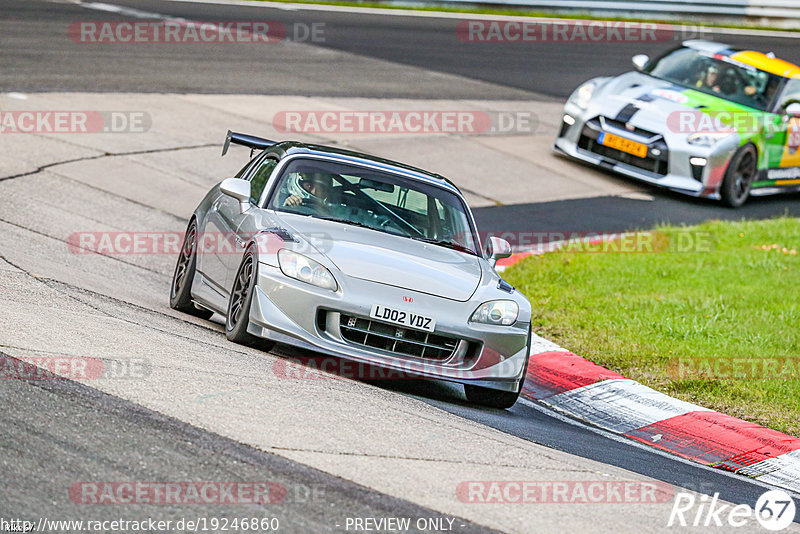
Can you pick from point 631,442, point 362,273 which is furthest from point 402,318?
point 631,442

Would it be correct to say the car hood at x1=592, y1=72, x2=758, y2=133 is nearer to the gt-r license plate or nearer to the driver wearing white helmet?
the driver wearing white helmet

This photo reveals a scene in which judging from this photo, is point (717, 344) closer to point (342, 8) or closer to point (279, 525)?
point (279, 525)

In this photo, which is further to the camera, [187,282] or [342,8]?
[342,8]

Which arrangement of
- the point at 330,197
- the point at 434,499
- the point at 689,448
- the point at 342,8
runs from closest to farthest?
the point at 434,499 < the point at 689,448 < the point at 330,197 < the point at 342,8

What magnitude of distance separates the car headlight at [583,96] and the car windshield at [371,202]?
8409 mm

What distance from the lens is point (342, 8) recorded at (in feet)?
92.9

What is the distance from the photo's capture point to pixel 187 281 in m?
8.52

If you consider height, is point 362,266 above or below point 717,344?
above

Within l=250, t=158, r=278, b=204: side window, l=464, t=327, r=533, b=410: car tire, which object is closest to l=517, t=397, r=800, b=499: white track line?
l=464, t=327, r=533, b=410: car tire

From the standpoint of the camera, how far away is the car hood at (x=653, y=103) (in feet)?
52.1

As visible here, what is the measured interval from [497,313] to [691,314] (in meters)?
3.37

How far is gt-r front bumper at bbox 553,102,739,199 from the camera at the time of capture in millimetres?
15688

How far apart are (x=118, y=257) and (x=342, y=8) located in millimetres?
19110

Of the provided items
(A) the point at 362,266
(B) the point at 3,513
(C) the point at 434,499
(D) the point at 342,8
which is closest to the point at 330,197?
(A) the point at 362,266
